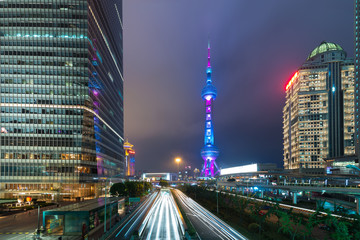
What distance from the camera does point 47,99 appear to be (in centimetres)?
10100

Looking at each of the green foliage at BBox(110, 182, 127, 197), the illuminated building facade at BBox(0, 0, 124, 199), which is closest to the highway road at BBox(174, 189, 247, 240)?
the green foliage at BBox(110, 182, 127, 197)

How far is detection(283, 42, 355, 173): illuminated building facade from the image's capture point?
155750 millimetres

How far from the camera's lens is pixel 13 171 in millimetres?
96125

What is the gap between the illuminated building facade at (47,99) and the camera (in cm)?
9688

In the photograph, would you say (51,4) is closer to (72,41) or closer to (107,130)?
(72,41)

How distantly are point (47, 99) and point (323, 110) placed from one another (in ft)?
506

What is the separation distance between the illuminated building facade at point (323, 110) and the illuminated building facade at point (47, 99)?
420 ft

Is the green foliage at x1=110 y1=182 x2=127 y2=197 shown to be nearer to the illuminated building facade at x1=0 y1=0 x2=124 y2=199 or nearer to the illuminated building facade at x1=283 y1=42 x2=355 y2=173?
the illuminated building facade at x1=0 y1=0 x2=124 y2=199

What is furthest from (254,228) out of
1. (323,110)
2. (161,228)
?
(323,110)

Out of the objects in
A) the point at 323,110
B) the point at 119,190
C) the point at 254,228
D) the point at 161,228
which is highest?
the point at 323,110

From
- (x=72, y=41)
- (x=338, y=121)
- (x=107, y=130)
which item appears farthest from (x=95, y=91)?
(x=338, y=121)

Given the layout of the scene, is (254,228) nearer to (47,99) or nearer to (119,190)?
(119,190)

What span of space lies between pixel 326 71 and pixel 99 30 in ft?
453

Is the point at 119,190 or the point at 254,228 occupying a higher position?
the point at 254,228
